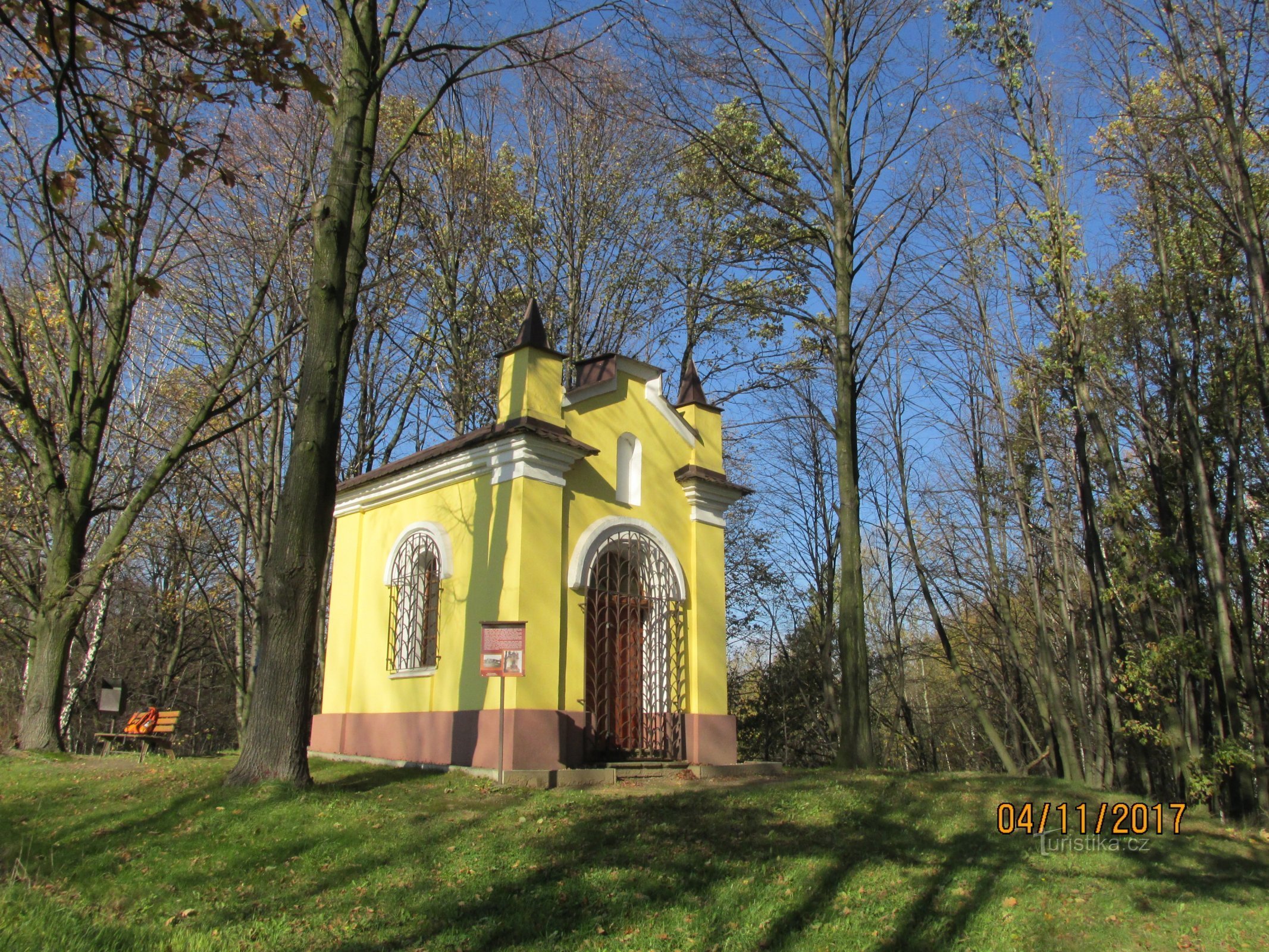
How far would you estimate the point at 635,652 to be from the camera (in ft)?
41.7

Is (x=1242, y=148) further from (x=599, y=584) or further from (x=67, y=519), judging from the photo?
(x=67, y=519)

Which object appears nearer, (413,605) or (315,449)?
(315,449)

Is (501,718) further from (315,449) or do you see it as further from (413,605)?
(413,605)

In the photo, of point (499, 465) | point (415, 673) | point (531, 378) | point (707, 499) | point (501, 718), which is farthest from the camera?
point (707, 499)

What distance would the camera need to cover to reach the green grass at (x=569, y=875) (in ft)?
17.7

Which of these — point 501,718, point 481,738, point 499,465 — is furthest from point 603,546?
point 501,718

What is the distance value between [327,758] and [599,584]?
198 inches

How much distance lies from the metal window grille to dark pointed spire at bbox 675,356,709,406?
182 inches

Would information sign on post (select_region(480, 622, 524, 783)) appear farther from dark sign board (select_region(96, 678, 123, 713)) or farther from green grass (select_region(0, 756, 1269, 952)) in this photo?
dark sign board (select_region(96, 678, 123, 713))

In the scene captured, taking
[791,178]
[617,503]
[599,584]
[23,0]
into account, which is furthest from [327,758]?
[791,178]

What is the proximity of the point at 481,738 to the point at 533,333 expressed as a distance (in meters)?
5.42

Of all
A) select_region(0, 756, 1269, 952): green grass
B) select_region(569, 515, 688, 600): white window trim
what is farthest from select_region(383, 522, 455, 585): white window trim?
select_region(0, 756, 1269, 952): green grass
